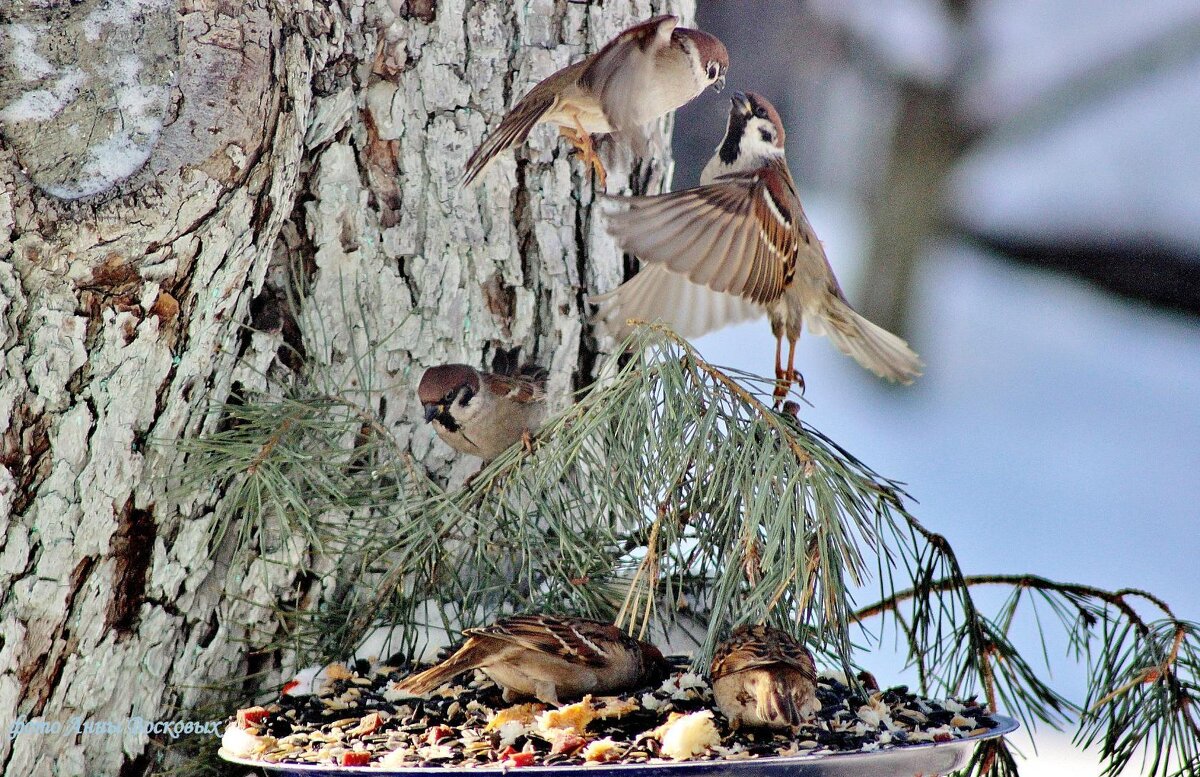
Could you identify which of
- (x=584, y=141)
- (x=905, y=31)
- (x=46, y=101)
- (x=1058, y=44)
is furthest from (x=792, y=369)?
(x=46, y=101)

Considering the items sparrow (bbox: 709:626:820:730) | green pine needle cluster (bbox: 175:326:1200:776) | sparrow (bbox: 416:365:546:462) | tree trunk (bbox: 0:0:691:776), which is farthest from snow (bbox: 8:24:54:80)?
sparrow (bbox: 709:626:820:730)

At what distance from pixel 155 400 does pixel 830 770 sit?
65 cm

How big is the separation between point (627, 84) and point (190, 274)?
0.41 metres

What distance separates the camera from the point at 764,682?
726 mm

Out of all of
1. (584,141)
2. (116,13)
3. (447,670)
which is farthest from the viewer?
(584,141)

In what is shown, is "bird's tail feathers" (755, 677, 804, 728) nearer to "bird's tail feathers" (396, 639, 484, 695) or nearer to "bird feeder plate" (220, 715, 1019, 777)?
"bird feeder plate" (220, 715, 1019, 777)

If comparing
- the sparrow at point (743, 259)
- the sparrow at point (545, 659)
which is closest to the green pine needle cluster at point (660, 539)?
the sparrow at point (545, 659)

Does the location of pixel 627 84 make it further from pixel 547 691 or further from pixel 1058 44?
pixel 1058 44

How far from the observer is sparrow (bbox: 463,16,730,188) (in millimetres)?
944

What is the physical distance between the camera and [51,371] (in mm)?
929

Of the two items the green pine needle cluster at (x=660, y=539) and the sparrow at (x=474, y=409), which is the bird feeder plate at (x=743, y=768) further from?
the sparrow at (x=474, y=409)

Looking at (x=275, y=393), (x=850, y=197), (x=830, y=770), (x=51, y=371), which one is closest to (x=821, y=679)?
(x=830, y=770)

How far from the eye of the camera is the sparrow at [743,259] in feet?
3.41

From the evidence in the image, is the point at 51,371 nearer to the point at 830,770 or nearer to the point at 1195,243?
the point at 830,770
